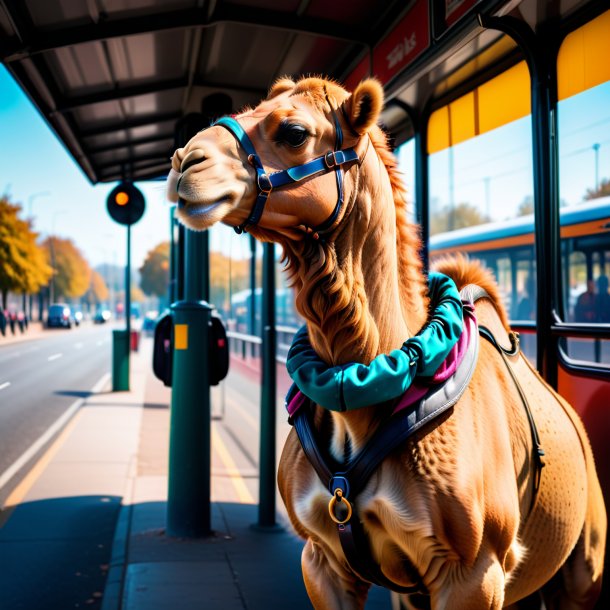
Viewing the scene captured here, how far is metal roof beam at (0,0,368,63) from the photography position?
4094 mm

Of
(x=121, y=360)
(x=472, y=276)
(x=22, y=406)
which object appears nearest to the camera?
(x=472, y=276)

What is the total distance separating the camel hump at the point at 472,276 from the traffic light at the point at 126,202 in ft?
19.5

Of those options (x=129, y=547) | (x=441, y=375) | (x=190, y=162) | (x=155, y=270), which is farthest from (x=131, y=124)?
(x=155, y=270)

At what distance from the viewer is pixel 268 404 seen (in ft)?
18.6

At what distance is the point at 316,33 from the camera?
13.7 feet

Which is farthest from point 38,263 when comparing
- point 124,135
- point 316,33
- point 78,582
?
point 316,33

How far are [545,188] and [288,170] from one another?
1.62 metres

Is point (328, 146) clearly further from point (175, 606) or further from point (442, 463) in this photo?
point (175, 606)

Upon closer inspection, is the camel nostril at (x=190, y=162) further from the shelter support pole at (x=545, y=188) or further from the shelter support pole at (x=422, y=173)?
the shelter support pole at (x=422, y=173)

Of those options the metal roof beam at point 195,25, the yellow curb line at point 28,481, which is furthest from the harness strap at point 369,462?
the yellow curb line at point 28,481

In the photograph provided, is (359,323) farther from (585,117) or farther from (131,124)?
(131,124)

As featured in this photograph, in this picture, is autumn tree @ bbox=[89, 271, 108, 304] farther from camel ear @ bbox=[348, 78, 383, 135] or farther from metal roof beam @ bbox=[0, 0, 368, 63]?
camel ear @ bbox=[348, 78, 383, 135]

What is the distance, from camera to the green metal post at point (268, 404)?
18.3ft

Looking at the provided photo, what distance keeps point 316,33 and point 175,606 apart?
3.28 meters
